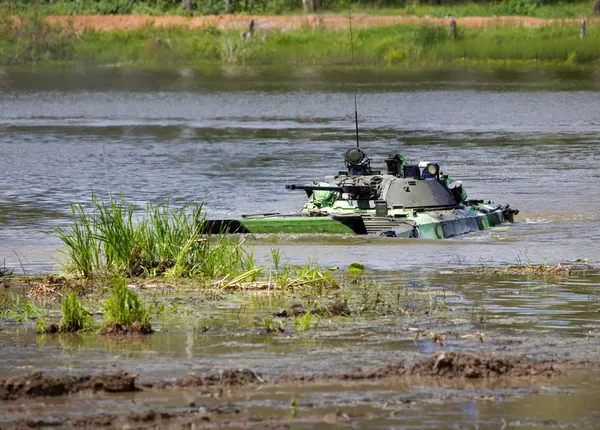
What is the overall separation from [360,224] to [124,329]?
→ 7876 millimetres

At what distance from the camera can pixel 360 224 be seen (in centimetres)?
1959

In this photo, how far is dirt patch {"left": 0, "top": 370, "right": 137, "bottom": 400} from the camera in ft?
32.0

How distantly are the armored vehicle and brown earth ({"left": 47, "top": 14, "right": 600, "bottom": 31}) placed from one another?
43.2 m

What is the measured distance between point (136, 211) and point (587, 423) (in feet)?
49.6

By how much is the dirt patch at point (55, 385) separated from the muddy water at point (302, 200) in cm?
12

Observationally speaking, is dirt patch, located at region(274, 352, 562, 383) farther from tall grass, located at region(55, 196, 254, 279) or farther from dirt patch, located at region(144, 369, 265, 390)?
tall grass, located at region(55, 196, 254, 279)

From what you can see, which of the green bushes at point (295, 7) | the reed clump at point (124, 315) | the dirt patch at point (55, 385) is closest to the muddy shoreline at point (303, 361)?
the dirt patch at point (55, 385)

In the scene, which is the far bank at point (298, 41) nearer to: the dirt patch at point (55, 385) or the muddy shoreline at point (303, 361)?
the muddy shoreline at point (303, 361)

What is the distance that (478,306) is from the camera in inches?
538

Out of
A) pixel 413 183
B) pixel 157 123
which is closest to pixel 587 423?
pixel 413 183

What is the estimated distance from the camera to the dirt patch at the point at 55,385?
9750mm

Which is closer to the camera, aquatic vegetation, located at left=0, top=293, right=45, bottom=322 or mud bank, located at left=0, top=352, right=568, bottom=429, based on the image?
mud bank, located at left=0, top=352, right=568, bottom=429

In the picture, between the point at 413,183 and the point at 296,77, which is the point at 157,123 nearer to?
the point at 296,77

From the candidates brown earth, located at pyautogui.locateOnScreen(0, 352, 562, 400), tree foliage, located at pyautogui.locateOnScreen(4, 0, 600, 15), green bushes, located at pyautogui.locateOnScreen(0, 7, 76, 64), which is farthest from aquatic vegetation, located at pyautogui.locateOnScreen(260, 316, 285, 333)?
tree foliage, located at pyautogui.locateOnScreen(4, 0, 600, 15)
